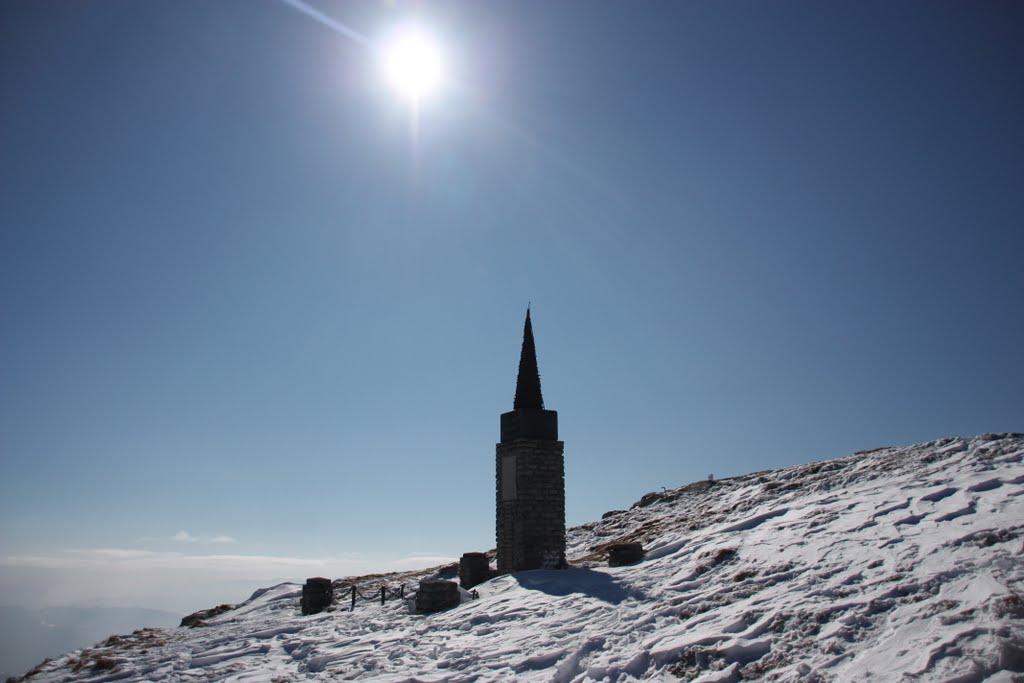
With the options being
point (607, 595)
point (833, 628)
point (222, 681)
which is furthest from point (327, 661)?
point (833, 628)

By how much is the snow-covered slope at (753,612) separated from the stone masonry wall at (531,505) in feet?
4.35

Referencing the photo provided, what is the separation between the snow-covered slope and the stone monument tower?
53.6 inches

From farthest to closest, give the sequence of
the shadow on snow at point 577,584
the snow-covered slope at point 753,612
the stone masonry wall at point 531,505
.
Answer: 1. the stone masonry wall at point 531,505
2. the shadow on snow at point 577,584
3. the snow-covered slope at point 753,612

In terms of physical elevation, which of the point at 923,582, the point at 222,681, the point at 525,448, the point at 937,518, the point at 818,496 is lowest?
the point at 222,681

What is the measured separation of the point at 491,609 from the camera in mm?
14367

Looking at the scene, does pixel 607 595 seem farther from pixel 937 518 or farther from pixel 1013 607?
pixel 1013 607

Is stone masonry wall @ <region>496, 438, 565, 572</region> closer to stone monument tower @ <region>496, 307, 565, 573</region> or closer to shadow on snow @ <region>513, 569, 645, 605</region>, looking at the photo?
stone monument tower @ <region>496, 307, 565, 573</region>

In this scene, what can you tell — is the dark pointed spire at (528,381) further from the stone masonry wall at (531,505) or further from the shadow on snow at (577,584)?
the shadow on snow at (577,584)

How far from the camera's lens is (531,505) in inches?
775

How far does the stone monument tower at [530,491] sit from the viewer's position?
19344 mm

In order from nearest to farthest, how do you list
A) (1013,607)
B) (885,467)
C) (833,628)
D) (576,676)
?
(1013,607)
(833,628)
(576,676)
(885,467)

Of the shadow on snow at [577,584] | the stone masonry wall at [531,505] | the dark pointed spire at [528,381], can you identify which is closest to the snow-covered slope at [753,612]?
the shadow on snow at [577,584]

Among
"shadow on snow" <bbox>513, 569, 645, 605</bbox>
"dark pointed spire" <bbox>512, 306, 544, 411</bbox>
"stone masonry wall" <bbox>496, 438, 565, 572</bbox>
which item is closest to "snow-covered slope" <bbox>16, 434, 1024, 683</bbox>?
"shadow on snow" <bbox>513, 569, 645, 605</bbox>

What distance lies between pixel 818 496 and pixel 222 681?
A: 14421 millimetres
